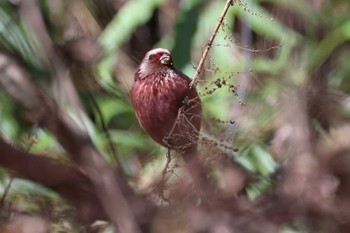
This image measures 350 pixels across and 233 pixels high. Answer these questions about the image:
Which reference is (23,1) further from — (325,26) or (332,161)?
(325,26)

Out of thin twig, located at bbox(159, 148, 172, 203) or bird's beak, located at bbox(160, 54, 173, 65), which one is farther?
bird's beak, located at bbox(160, 54, 173, 65)

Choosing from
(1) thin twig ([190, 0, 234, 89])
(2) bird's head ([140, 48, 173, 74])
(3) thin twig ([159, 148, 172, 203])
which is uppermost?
(1) thin twig ([190, 0, 234, 89])

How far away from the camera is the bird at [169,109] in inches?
16.9

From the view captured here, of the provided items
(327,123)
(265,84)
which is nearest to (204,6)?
(265,84)

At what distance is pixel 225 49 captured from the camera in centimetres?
115

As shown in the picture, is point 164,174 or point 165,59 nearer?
point 164,174

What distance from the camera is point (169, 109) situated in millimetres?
451

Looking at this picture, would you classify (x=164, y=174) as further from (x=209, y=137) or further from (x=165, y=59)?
(x=165, y=59)

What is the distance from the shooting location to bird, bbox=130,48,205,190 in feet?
1.41

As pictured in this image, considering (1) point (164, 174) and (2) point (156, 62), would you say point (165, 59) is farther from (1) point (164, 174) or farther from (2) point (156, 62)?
(1) point (164, 174)

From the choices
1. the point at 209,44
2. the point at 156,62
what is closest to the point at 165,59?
the point at 156,62

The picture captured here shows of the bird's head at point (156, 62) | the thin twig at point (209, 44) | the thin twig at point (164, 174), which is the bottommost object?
the thin twig at point (164, 174)

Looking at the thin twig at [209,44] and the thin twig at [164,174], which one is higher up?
the thin twig at [209,44]

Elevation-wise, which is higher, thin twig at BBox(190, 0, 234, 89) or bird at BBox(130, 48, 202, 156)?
thin twig at BBox(190, 0, 234, 89)
